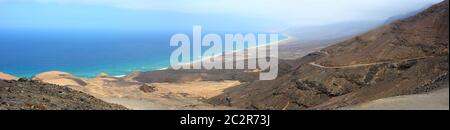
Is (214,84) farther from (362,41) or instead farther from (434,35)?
(434,35)

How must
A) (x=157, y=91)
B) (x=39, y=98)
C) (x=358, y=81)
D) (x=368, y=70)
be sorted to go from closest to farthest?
(x=39, y=98) → (x=358, y=81) → (x=368, y=70) → (x=157, y=91)

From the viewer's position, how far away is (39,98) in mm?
13844

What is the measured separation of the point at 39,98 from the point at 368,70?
23589 millimetres

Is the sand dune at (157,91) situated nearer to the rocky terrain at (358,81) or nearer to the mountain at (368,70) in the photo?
the rocky terrain at (358,81)

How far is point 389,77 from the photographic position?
30.6m

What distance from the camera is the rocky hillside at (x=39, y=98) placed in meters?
12.4

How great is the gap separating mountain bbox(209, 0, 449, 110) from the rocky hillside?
48.6 ft

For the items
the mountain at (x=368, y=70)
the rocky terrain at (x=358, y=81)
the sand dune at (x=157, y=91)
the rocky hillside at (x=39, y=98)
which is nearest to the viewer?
the rocky hillside at (x=39, y=98)

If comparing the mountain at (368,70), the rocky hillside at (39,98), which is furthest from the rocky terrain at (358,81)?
the rocky hillside at (39,98)

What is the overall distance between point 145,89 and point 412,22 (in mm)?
21272

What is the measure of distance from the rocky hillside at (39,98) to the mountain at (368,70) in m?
14.8

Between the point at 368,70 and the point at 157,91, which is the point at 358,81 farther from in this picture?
the point at 157,91

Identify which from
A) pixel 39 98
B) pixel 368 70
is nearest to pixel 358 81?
pixel 368 70
